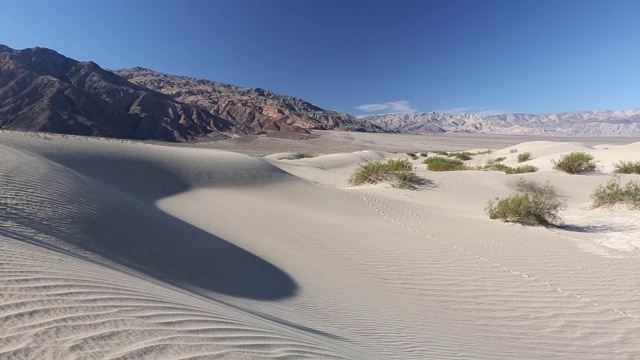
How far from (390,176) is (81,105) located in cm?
6272

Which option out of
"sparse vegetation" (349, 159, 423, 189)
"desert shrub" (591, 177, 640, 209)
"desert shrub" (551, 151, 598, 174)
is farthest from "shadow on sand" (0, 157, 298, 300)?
"desert shrub" (551, 151, 598, 174)

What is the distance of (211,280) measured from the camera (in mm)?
4840

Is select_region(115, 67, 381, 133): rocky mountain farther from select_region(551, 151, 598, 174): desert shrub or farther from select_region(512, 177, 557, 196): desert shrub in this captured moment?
select_region(512, 177, 557, 196): desert shrub

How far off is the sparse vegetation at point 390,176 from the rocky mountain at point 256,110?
218ft

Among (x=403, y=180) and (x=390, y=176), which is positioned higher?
(x=390, y=176)

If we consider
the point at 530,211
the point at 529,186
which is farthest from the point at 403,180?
the point at 530,211

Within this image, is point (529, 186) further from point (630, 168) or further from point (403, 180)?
point (630, 168)

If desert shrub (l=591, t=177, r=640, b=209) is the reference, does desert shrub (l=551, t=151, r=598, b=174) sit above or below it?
above

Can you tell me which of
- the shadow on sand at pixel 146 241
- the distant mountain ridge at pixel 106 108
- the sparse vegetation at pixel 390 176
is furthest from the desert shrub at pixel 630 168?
the distant mountain ridge at pixel 106 108

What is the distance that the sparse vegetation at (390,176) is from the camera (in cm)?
1654

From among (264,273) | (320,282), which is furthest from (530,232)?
(264,273)

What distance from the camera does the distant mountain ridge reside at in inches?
2309

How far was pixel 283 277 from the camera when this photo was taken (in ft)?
18.6

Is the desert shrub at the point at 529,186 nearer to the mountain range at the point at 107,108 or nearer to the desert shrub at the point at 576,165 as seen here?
the desert shrub at the point at 576,165
